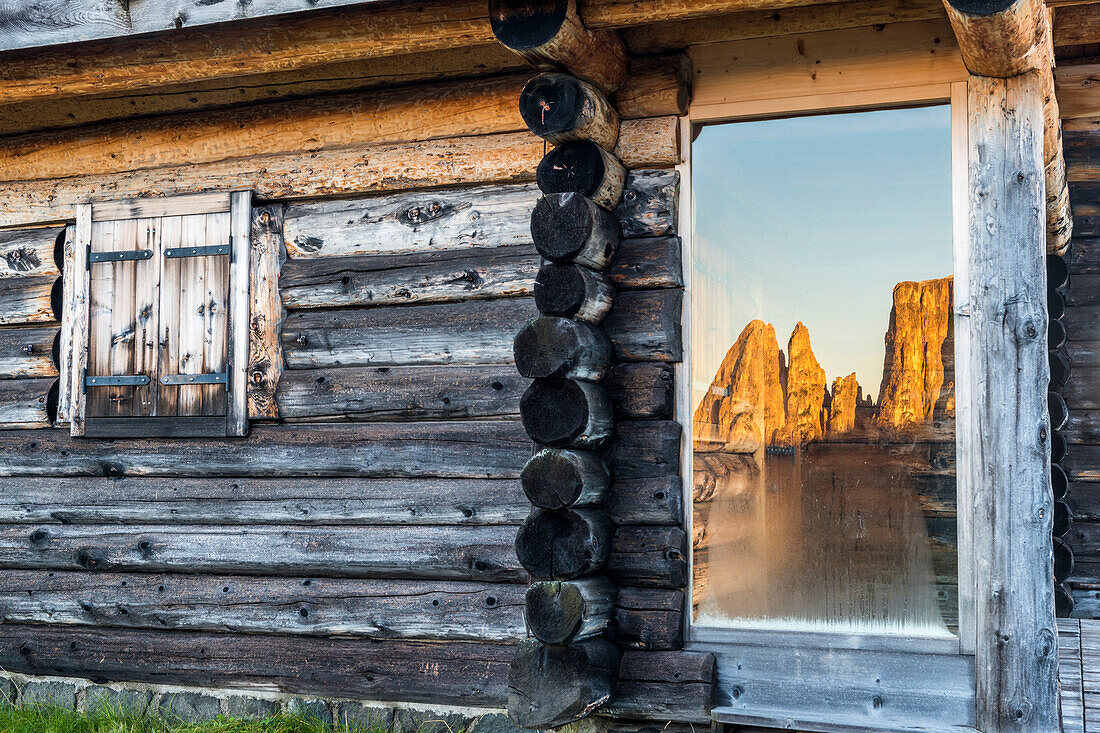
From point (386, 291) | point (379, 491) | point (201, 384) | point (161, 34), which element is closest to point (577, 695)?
point (379, 491)

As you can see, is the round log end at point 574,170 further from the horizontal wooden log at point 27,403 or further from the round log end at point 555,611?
the horizontal wooden log at point 27,403

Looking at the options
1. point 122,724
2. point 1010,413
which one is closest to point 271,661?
point 122,724

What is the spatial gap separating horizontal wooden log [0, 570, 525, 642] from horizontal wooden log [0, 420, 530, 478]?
0.51 m

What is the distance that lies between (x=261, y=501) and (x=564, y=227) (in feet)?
6.90

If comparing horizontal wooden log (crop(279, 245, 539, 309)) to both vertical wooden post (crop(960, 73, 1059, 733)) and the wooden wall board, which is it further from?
vertical wooden post (crop(960, 73, 1059, 733))

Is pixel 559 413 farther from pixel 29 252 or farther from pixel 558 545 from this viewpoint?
pixel 29 252

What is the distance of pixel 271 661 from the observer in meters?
4.88

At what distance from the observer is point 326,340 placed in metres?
4.91

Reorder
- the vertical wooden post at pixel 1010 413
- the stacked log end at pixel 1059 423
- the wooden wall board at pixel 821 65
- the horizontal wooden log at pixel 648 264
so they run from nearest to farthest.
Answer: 1. the vertical wooden post at pixel 1010 413
2. the wooden wall board at pixel 821 65
3. the horizontal wooden log at pixel 648 264
4. the stacked log end at pixel 1059 423

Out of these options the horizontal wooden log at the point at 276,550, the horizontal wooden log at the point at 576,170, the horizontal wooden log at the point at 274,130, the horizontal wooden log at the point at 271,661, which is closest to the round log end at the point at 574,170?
the horizontal wooden log at the point at 576,170

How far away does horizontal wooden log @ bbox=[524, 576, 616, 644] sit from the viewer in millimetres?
3783

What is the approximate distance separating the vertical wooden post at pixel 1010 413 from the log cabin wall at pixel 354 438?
3.73 feet

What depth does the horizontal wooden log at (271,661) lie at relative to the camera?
4582 millimetres

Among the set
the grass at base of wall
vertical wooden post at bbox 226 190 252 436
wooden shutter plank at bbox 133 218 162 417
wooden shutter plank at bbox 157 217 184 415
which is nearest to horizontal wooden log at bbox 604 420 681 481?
the grass at base of wall
